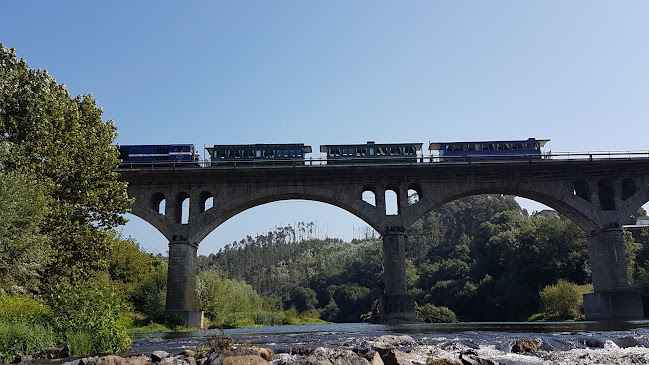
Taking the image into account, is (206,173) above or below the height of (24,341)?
above

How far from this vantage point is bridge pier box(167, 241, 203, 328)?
39.2 meters

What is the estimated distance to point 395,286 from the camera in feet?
133

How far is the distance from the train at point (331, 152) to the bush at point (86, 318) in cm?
2682

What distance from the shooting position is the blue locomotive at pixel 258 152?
4341 centimetres

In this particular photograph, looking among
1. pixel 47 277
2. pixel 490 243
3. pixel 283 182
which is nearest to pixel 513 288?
pixel 490 243

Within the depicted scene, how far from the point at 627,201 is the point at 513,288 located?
2348cm

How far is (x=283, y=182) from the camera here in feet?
140

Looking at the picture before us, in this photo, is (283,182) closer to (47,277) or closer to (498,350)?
(47,277)

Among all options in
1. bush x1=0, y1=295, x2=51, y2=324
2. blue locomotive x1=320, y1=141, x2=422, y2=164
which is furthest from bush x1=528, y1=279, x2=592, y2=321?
bush x1=0, y1=295, x2=51, y2=324

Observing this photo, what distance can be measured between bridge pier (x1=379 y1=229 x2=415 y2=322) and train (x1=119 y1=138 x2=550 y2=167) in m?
6.57

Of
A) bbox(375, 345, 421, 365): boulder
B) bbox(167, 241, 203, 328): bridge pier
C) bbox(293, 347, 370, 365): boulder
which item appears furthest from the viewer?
bbox(167, 241, 203, 328): bridge pier

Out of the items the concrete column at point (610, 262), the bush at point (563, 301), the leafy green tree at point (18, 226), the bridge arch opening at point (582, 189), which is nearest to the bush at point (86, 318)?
the leafy green tree at point (18, 226)

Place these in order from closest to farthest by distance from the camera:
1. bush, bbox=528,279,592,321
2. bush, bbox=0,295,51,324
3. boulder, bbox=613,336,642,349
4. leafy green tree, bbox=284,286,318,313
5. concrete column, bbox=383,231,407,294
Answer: bush, bbox=0,295,51,324 < boulder, bbox=613,336,642,349 < concrete column, bbox=383,231,407,294 < bush, bbox=528,279,592,321 < leafy green tree, bbox=284,286,318,313

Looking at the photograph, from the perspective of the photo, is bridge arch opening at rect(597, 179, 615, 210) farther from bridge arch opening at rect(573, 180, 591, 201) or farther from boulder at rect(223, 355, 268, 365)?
boulder at rect(223, 355, 268, 365)
